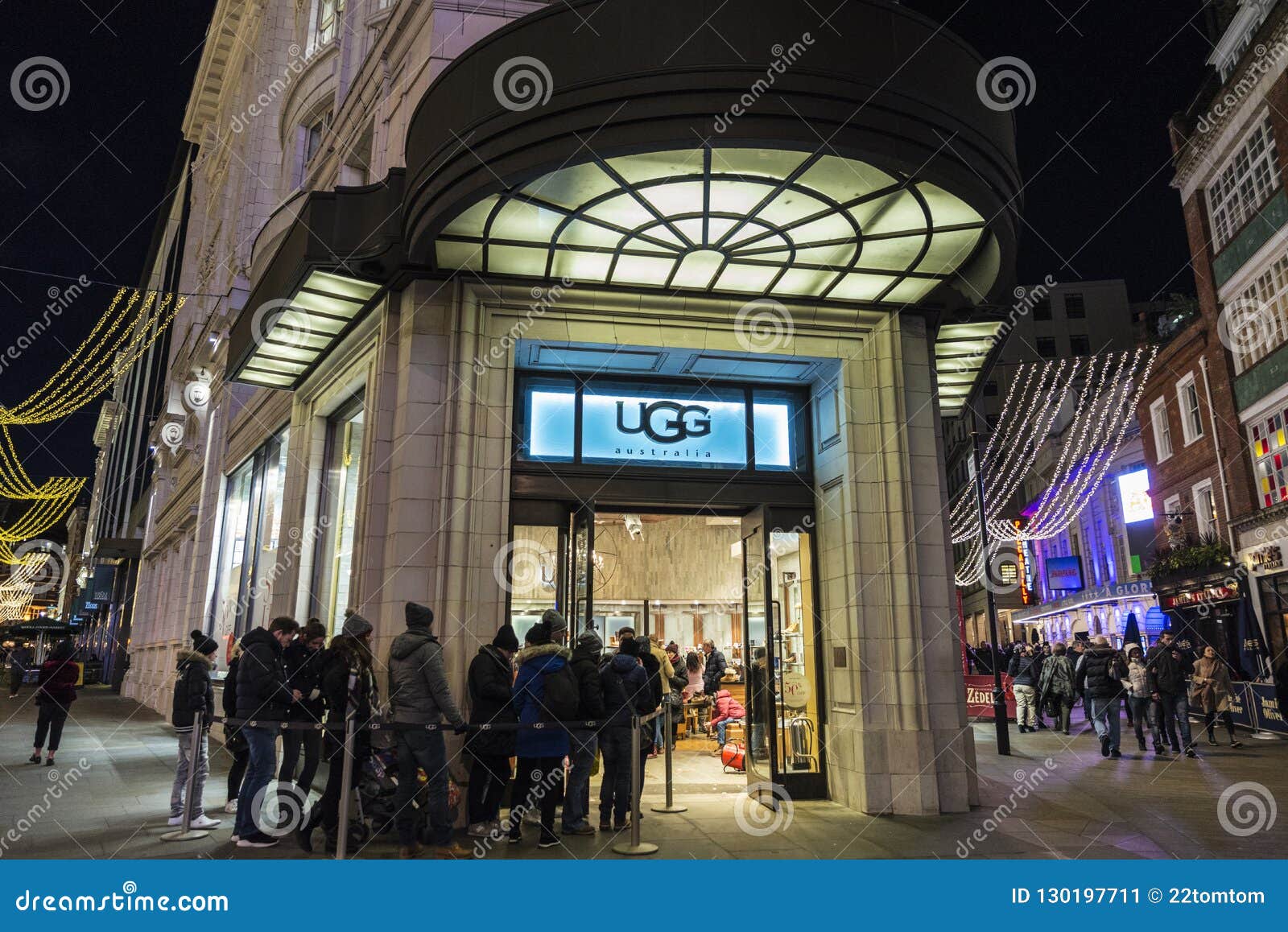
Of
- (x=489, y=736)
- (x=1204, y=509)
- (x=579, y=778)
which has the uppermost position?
(x=1204, y=509)

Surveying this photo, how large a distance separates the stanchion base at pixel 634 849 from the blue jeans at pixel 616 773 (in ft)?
2.41

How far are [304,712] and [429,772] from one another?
4.41 ft

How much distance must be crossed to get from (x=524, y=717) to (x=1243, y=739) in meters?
15.4

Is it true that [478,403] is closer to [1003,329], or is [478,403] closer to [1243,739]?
[1003,329]

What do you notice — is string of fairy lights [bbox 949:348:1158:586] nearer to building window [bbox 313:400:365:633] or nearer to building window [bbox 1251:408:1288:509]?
building window [bbox 1251:408:1288:509]

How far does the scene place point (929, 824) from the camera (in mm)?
8586

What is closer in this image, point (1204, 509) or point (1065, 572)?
point (1204, 509)

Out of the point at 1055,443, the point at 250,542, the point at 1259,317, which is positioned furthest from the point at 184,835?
the point at 1055,443

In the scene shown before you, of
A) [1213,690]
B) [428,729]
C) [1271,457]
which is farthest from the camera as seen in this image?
[1271,457]

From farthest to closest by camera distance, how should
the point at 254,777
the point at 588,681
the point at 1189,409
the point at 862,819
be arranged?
the point at 1189,409 → the point at 862,819 → the point at 588,681 → the point at 254,777
